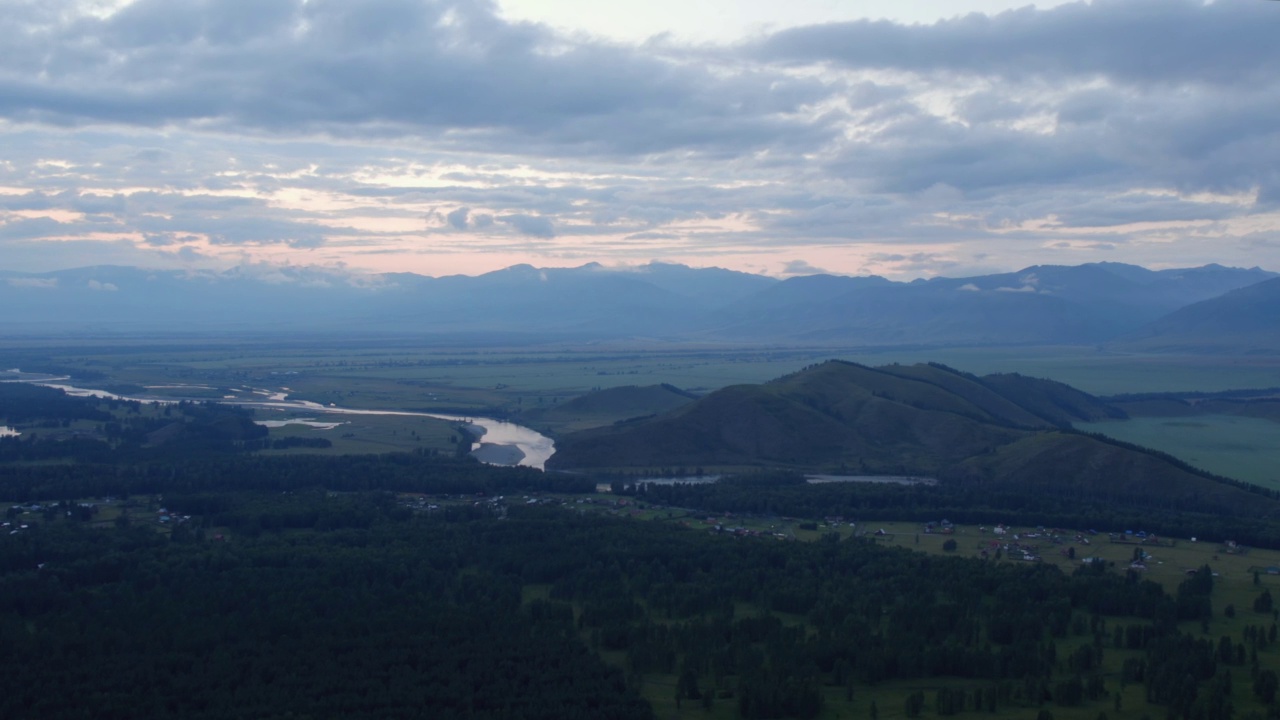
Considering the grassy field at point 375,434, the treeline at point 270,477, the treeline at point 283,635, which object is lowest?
the treeline at point 283,635

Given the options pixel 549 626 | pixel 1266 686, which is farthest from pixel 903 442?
pixel 1266 686

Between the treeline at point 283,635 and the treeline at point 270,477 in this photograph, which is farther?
the treeline at point 270,477

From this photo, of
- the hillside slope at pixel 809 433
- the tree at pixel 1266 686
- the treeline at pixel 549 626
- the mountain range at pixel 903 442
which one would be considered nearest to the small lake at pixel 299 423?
the mountain range at pixel 903 442

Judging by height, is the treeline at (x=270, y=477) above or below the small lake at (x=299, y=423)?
below

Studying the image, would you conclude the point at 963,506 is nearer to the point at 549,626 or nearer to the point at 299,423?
the point at 549,626

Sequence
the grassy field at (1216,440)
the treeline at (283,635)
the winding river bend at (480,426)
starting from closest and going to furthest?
the treeline at (283,635)
the grassy field at (1216,440)
the winding river bend at (480,426)

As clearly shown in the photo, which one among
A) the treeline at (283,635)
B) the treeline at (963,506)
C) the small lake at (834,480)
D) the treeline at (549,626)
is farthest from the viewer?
the small lake at (834,480)

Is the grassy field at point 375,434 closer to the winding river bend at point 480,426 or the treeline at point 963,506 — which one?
the winding river bend at point 480,426

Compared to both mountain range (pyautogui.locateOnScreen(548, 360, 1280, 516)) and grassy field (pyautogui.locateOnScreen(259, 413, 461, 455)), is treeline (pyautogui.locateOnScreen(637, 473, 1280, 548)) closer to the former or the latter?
mountain range (pyautogui.locateOnScreen(548, 360, 1280, 516))
